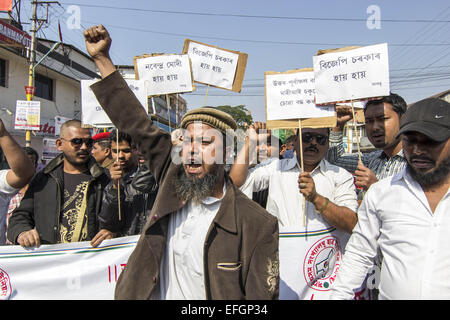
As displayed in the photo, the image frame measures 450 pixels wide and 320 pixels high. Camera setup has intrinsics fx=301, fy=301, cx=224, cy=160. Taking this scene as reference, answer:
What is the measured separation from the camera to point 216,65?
11.2 ft

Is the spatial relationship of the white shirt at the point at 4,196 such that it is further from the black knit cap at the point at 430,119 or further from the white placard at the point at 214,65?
the black knit cap at the point at 430,119

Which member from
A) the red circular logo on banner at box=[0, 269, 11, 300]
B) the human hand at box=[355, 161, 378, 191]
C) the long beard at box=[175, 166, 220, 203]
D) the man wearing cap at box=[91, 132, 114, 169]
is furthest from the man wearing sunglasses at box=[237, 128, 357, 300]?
the man wearing cap at box=[91, 132, 114, 169]

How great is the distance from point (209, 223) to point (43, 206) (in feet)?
5.61

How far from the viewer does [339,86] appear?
7.98 feet

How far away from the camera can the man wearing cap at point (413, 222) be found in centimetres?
160

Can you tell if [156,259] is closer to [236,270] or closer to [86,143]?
[236,270]

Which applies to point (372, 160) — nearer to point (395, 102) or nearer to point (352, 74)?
point (395, 102)

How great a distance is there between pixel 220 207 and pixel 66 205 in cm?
169

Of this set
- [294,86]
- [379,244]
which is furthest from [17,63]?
[379,244]

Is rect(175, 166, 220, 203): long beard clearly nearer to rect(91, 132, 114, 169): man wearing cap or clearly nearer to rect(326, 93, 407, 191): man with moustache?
rect(326, 93, 407, 191): man with moustache

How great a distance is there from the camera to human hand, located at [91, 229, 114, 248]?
262 cm

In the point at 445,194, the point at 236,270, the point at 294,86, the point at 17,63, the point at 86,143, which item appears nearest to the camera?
the point at 236,270

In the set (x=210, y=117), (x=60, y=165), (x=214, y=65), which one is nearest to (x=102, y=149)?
(x=60, y=165)

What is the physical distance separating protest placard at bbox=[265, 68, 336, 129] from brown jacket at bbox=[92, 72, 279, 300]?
3.37 ft
